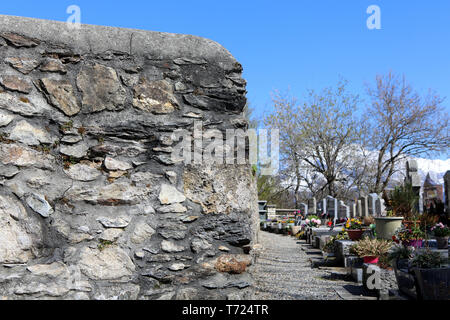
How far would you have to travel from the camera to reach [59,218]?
2.76 metres

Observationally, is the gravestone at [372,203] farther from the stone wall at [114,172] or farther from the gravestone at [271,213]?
the stone wall at [114,172]

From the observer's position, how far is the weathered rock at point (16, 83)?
277cm

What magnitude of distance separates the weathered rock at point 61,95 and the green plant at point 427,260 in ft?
10.8

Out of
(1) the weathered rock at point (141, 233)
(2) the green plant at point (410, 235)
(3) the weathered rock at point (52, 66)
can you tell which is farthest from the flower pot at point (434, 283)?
(3) the weathered rock at point (52, 66)

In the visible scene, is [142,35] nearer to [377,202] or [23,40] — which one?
[23,40]

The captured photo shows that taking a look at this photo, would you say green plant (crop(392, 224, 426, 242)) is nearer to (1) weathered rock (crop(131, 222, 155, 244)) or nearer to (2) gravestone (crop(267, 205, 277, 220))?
(1) weathered rock (crop(131, 222, 155, 244))

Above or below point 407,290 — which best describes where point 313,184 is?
above

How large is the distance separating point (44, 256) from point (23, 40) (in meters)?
1.46

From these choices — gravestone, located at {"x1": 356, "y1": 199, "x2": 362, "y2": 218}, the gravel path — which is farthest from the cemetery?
gravestone, located at {"x1": 356, "y1": 199, "x2": 362, "y2": 218}

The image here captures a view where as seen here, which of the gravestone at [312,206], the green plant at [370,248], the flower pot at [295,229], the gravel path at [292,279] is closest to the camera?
the gravel path at [292,279]

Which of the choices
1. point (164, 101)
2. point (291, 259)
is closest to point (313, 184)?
point (291, 259)

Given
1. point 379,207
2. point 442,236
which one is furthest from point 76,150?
point 379,207

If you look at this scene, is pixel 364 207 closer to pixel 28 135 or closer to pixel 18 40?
pixel 28 135

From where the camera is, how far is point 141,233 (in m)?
2.85
